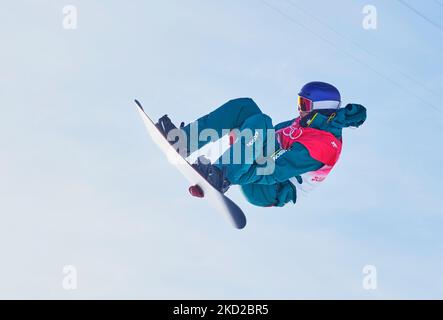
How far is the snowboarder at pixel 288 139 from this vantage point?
11.1 metres

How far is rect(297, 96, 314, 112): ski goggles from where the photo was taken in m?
11.7

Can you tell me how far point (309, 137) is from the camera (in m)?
11.6

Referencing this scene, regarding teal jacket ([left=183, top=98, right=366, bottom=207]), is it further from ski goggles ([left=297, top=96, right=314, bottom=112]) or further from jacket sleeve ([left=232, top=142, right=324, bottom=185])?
ski goggles ([left=297, top=96, right=314, bottom=112])

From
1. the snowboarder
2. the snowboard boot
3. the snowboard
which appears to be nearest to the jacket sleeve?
the snowboarder

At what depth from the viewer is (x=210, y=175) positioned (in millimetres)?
10633

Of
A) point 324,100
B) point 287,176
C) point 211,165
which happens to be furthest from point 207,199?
point 324,100

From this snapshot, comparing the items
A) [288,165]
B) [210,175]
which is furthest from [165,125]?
[288,165]

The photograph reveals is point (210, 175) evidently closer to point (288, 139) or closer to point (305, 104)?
point (288, 139)

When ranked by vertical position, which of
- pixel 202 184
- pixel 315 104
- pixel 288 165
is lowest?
pixel 202 184

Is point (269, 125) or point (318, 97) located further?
point (318, 97)

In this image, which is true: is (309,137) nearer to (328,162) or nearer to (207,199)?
(328,162)

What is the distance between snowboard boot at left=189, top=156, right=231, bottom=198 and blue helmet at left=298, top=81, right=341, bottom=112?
1.70 metres

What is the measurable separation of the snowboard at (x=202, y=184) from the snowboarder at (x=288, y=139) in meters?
0.15

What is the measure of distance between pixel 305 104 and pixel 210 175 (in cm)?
191
